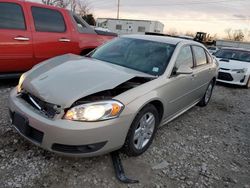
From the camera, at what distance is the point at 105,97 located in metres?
2.91

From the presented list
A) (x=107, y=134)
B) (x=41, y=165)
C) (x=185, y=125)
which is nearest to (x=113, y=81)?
(x=107, y=134)

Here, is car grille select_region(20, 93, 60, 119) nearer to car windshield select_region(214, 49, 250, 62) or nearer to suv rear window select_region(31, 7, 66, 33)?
suv rear window select_region(31, 7, 66, 33)

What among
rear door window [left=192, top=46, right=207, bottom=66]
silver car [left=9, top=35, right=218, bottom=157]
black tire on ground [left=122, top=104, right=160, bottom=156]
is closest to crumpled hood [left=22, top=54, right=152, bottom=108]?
silver car [left=9, top=35, right=218, bottom=157]

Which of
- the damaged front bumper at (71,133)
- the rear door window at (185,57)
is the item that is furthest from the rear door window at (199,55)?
the damaged front bumper at (71,133)

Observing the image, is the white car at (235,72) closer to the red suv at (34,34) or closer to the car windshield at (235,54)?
the car windshield at (235,54)

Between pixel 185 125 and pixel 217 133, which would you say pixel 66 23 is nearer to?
pixel 185 125

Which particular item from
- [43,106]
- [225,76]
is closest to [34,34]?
[43,106]

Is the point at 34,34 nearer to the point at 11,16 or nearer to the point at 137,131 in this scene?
the point at 11,16

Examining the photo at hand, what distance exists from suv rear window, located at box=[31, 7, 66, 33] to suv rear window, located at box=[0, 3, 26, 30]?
290mm

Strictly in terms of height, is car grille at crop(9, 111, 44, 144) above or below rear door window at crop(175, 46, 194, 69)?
below

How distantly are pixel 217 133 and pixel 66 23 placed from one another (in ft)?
13.4

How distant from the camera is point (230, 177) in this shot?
3270 mm

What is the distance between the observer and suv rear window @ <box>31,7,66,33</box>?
543 cm

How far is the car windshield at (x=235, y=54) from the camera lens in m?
10.0
